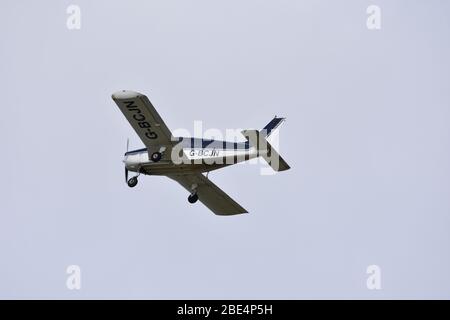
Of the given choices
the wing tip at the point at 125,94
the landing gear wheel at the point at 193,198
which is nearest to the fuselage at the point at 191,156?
the landing gear wheel at the point at 193,198

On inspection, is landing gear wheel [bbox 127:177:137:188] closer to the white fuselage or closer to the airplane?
the airplane

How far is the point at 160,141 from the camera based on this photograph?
4194 cm

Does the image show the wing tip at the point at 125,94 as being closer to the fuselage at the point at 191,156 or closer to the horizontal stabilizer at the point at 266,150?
the fuselage at the point at 191,156

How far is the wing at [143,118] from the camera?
40344 mm

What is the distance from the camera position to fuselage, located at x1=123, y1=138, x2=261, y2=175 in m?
41.0

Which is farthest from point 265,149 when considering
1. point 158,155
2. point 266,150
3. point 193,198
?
point 193,198

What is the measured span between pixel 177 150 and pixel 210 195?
4.12m

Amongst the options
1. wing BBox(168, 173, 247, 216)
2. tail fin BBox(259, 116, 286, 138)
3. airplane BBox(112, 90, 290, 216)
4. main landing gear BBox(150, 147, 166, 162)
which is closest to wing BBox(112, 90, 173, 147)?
airplane BBox(112, 90, 290, 216)

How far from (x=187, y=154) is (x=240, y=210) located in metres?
5.06

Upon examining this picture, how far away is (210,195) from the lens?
1795 inches

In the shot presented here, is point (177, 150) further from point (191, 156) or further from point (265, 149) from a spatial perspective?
point (265, 149)
